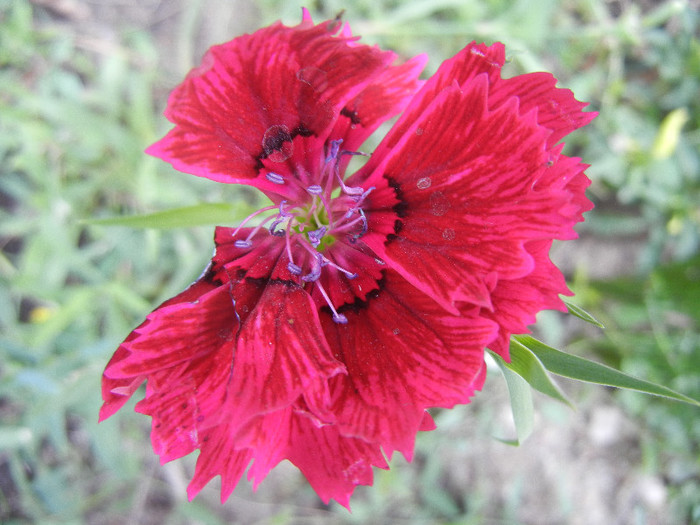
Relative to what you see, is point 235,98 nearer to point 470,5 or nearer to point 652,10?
point 470,5

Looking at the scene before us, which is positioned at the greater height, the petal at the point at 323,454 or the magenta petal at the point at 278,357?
the magenta petal at the point at 278,357

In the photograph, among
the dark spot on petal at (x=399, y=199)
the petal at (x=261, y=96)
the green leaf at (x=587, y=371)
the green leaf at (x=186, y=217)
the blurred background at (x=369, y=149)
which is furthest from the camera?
the blurred background at (x=369, y=149)

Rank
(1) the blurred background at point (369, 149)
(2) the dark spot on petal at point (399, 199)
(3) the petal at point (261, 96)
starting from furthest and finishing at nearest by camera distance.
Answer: (1) the blurred background at point (369, 149) < (2) the dark spot on petal at point (399, 199) < (3) the petal at point (261, 96)

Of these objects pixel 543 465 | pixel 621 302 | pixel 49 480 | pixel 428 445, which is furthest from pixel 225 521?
pixel 621 302

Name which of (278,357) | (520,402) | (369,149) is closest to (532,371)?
(520,402)

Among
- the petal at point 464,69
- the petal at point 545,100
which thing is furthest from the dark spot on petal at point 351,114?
the petal at point 545,100

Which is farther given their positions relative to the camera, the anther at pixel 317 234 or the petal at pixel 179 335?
the anther at pixel 317 234

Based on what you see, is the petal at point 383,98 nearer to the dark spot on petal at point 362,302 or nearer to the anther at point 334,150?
the anther at point 334,150

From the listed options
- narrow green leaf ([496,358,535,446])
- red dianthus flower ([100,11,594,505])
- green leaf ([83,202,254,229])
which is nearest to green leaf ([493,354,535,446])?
narrow green leaf ([496,358,535,446])

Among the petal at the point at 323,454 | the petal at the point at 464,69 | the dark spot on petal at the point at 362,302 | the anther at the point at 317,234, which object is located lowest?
the petal at the point at 323,454
